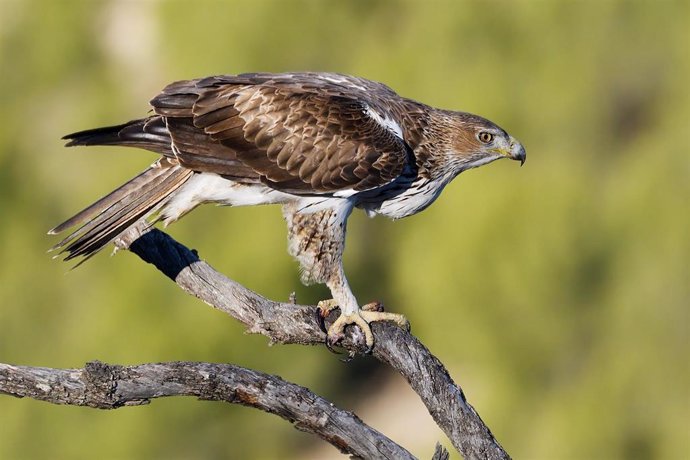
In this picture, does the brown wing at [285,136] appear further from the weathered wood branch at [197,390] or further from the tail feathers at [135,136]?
the weathered wood branch at [197,390]

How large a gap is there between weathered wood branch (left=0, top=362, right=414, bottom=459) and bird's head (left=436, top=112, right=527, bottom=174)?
2.34 metres

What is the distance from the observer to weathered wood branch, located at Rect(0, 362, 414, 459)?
5.48 m

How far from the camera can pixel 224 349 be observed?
59.9ft

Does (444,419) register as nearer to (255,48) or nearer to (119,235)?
(119,235)

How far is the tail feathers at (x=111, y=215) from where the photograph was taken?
22.1ft

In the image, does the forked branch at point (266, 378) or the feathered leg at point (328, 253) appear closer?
the forked branch at point (266, 378)

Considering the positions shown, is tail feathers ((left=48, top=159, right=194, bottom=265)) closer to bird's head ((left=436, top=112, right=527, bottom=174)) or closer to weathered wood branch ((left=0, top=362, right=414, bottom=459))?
weathered wood branch ((left=0, top=362, right=414, bottom=459))

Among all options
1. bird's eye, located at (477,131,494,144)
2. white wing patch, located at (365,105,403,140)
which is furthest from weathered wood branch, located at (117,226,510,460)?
bird's eye, located at (477,131,494,144)

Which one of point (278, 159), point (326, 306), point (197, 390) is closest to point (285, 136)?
point (278, 159)

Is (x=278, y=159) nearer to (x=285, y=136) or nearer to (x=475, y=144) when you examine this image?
(x=285, y=136)

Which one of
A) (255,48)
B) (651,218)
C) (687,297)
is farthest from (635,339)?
(255,48)

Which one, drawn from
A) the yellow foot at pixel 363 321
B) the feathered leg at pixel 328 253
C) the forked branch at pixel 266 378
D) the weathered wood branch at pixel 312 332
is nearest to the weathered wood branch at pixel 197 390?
the forked branch at pixel 266 378

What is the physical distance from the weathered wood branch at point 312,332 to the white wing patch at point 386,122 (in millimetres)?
1218

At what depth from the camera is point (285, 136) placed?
7.29 m
